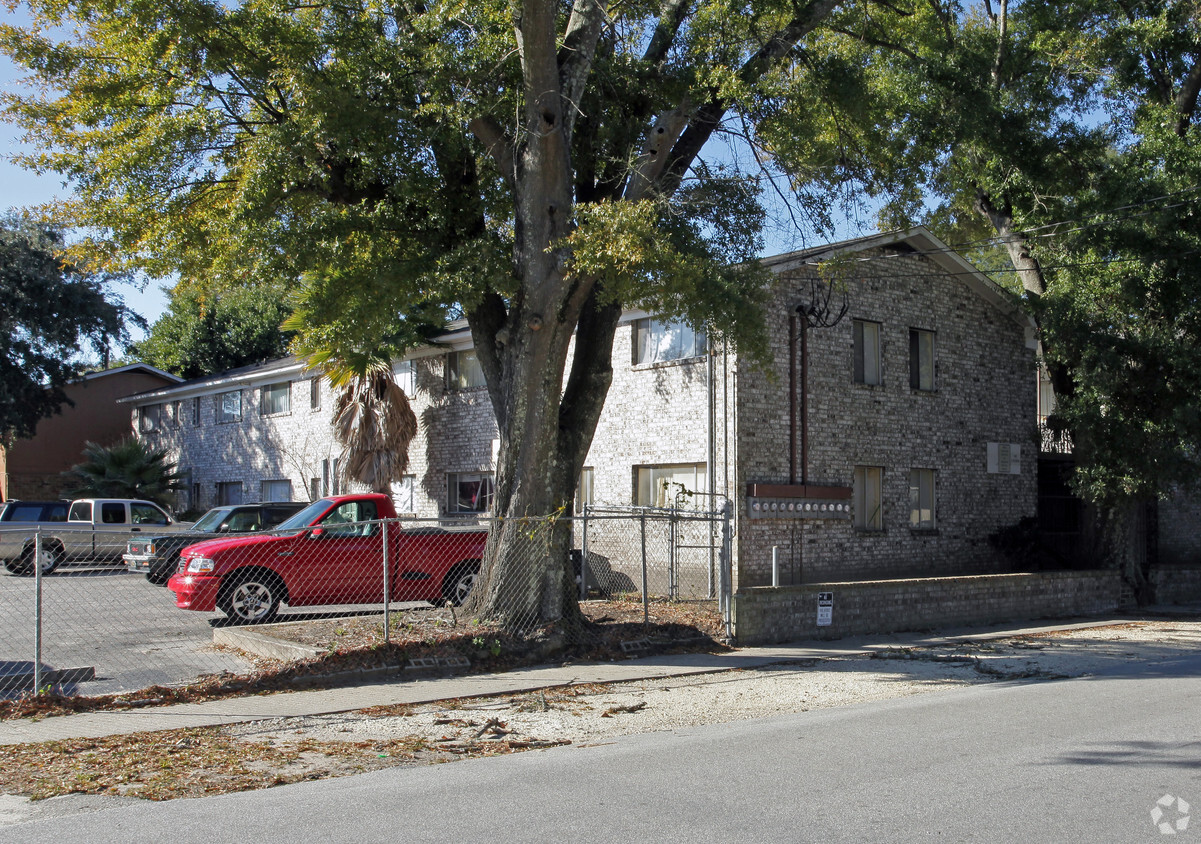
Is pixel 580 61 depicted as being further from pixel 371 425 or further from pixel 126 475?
pixel 126 475

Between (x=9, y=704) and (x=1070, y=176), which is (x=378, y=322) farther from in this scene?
(x=1070, y=176)

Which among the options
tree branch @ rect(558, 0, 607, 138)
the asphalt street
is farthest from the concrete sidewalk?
tree branch @ rect(558, 0, 607, 138)

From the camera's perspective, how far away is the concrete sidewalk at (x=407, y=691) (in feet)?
28.2

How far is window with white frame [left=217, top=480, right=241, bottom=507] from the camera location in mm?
32281

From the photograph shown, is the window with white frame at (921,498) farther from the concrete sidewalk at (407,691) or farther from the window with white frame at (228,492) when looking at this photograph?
the window with white frame at (228,492)

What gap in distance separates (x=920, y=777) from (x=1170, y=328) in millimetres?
14832

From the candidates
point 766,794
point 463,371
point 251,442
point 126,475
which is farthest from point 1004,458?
point 126,475

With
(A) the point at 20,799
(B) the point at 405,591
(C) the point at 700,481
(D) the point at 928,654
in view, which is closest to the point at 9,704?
(A) the point at 20,799

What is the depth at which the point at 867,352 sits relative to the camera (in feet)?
66.5

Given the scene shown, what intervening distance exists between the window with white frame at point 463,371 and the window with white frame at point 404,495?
2.83 m

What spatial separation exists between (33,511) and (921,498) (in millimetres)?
20608

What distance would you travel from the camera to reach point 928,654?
13.4 m

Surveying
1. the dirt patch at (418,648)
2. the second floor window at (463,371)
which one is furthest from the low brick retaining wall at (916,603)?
the second floor window at (463,371)

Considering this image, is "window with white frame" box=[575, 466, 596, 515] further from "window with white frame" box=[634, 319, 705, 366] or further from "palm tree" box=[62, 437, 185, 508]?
"palm tree" box=[62, 437, 185, 508]
